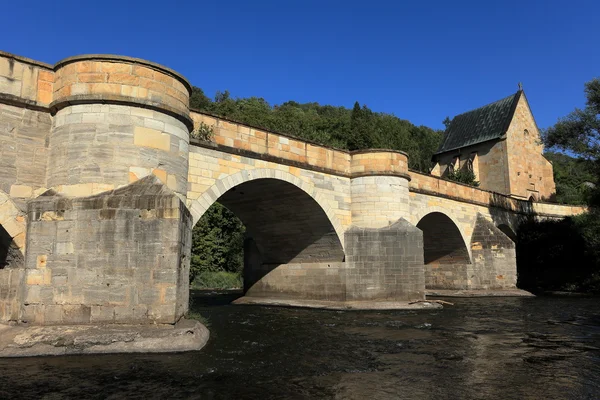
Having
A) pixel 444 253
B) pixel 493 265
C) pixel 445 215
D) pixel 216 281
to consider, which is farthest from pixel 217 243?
pixel 493 265

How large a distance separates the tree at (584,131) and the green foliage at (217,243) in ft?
60.6

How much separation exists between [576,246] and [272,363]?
2366 centimetres

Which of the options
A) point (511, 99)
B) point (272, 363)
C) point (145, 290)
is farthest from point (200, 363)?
point (511, 99)

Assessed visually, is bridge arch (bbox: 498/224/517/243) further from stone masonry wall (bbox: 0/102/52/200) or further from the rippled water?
stone masonry wall (bbox: 0/102/52/200)

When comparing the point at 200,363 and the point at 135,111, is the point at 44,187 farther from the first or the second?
the point at 200,363

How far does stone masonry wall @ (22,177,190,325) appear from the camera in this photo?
737 cm

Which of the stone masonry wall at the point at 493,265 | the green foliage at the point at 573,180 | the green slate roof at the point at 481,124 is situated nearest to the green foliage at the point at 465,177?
the green slate roof at the point at 481,124

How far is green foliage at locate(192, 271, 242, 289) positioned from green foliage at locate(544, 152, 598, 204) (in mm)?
19309

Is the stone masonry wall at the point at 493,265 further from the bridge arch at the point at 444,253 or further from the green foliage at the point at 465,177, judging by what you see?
the green foliage at the point at 465,177

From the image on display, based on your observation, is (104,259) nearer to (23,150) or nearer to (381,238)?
(23,150)

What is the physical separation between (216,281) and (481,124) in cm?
2420

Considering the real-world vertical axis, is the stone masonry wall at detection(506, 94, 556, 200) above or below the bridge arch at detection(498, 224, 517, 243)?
above

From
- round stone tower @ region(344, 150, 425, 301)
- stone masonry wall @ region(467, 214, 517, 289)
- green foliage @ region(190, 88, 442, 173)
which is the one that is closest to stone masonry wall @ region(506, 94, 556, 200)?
green foliage @ region(190, 88, 442, 173)

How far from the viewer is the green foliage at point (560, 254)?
2336cm
